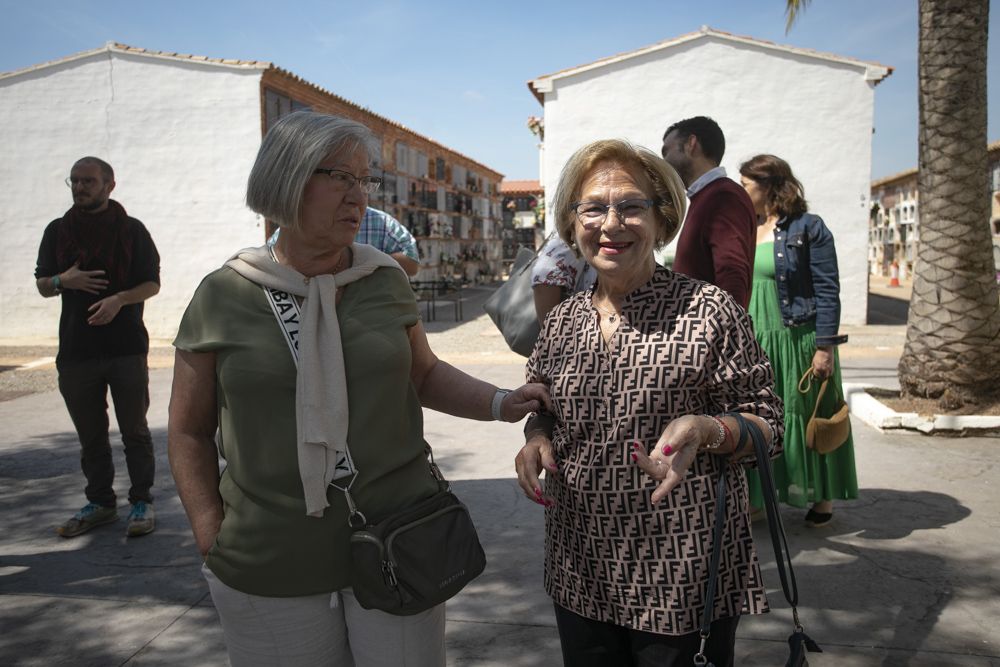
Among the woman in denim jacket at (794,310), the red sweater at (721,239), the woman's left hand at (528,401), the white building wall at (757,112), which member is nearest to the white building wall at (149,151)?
the white building wall at (757,112)

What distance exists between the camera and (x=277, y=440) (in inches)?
71.9

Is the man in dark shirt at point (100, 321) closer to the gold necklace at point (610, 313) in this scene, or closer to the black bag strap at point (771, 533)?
the gold necklace at point (610, 313)

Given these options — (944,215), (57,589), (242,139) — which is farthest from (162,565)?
(242,139)

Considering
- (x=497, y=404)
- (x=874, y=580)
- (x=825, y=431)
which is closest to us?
(x=497, y=404)

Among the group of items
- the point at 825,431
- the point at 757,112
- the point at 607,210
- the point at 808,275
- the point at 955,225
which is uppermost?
the point at 757,112

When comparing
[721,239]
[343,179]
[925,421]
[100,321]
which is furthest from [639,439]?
[925,421]

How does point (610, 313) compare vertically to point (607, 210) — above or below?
below

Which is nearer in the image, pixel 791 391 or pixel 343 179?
pixel 343 179

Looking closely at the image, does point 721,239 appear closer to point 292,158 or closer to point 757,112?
point 292,158

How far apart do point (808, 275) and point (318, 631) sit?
10.8 ft

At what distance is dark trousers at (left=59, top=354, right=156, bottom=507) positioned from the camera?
4.43 meters

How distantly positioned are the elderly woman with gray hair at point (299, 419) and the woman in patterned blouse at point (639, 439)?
363mm

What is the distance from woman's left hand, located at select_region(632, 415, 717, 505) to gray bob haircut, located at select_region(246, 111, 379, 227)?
956mm

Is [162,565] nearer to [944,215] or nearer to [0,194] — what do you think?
[944,215]
